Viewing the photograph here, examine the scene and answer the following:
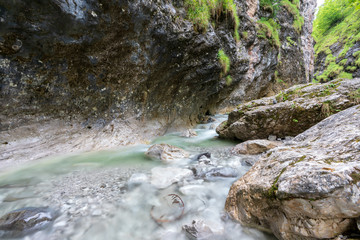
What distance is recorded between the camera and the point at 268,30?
12.1 m

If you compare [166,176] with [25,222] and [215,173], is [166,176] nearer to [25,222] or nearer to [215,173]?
[215,173]

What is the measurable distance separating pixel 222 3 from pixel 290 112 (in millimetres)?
5880

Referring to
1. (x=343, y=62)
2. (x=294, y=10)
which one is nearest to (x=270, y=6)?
(x=294, y=10)

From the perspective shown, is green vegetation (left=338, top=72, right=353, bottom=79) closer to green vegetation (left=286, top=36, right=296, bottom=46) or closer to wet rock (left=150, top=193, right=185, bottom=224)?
green vegetation (left=286, top=36, right=296, bottom=46)

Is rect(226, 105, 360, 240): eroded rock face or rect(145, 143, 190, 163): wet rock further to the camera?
rect(145, 143, 190, 163): wet rock

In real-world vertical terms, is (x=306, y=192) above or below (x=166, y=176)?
above

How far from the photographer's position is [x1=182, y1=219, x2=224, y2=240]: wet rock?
1.60m

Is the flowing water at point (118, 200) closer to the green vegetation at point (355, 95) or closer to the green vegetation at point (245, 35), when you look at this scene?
the green vegetation at point (355, 95)

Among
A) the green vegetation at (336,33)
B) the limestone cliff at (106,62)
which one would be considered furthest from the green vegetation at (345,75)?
the limestone cliff at (106,62)

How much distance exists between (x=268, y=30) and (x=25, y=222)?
15501 mm

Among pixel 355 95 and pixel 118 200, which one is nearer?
pixel 118 200

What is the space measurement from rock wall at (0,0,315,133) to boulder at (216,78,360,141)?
116 inches

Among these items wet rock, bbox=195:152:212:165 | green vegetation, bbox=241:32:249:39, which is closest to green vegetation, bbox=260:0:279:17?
green vegetation, bbox=241:32:249:39

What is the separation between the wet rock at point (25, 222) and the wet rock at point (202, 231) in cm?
156
